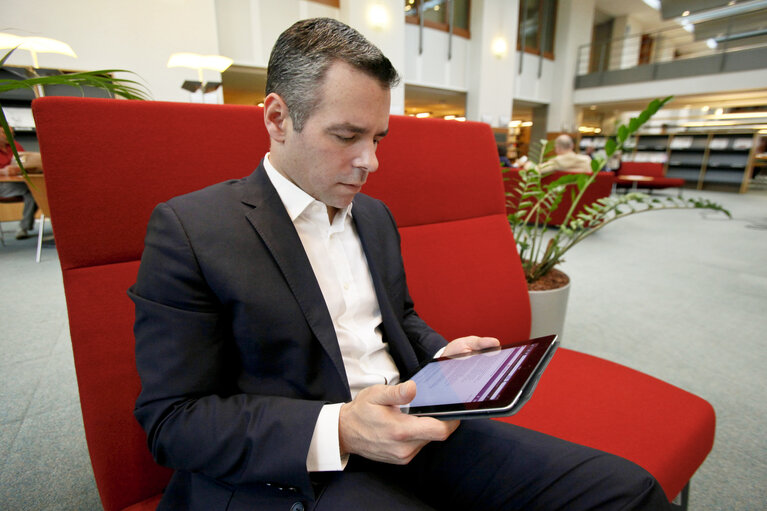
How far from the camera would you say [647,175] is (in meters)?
8.59

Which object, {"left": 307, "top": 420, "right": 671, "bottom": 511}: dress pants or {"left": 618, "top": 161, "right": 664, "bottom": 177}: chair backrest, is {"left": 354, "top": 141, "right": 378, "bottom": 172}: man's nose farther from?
{"left": 618, "top": 161, "right": 664, "bottom": 177}: chair backrest

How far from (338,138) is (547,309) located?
1.56 meters

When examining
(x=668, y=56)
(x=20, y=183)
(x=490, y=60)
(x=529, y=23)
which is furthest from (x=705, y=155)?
(x=20, y=183)

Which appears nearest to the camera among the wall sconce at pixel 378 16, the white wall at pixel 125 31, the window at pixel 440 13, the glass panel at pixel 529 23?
the white wall at pixel 125 31

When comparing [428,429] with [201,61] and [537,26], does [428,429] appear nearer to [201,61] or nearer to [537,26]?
[201,61]

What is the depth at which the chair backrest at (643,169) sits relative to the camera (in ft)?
27.9

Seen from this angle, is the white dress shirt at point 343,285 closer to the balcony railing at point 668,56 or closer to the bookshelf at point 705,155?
the bookshelf at point 705,155

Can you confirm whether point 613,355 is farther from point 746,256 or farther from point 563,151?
point 563,151

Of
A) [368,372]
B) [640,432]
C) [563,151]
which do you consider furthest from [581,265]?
[368,372]

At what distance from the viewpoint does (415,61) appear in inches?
325

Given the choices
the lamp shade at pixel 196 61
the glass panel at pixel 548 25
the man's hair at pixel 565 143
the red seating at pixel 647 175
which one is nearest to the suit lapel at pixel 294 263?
the lamp shade at pixel 196 61

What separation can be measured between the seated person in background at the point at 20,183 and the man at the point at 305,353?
3.90 m

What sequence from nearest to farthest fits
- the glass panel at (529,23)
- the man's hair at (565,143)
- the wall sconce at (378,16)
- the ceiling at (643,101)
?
the man's hair at (565,143)
the wall sconce at (378,16)
the ceiling at (643,101)
the glass panel at (529,23)

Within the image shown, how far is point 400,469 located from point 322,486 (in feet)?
0.68
